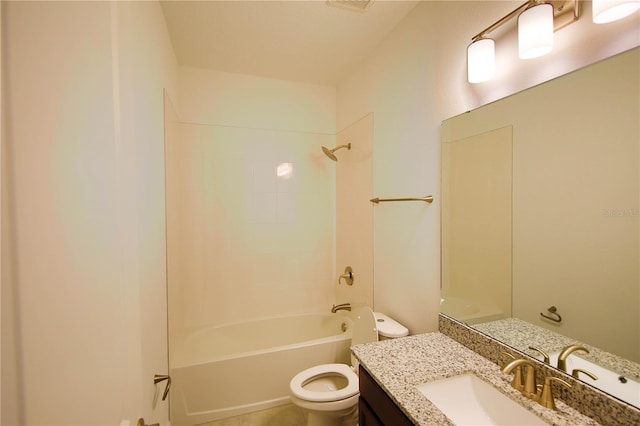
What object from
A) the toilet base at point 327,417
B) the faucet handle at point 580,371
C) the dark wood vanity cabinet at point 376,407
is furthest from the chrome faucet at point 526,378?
the toilet base at point 327,417

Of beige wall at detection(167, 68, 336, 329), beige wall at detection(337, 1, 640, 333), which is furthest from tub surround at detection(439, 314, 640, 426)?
beige wall at detection(167, 68, 336, 329)

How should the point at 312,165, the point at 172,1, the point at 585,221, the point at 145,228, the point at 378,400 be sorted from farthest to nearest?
the point at 312,165 → the point at 172,1 → the point at 145,228 → the point at 378,400 → the point at 585,221

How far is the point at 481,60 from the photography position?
1.14 m

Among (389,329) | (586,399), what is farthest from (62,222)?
(389,329)

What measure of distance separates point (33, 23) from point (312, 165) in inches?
88.3

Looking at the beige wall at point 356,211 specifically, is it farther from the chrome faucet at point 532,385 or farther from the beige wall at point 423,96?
the chrome faucet at point 532,385

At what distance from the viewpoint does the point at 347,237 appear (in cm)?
254

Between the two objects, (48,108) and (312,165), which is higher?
(312,165)

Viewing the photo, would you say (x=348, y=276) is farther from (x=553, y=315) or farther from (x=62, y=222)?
(x=62, y=222)

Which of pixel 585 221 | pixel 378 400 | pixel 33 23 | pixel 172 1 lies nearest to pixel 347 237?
pixel 378 400

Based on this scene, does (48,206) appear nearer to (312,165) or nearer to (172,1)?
(172,1)

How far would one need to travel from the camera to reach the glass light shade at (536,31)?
0.89 metres

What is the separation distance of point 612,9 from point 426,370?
4.21ft

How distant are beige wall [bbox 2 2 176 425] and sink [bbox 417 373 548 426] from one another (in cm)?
102
